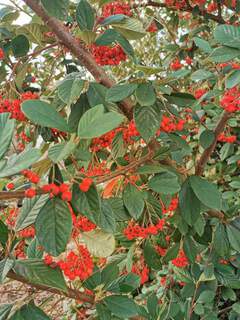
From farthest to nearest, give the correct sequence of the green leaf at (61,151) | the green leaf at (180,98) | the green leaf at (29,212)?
the green leaf at (180,98), the green leaf at (29,212), the green leaf at (61,151)

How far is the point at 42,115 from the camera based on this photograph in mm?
786

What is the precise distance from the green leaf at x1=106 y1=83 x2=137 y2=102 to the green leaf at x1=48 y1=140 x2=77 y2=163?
0.74 ft

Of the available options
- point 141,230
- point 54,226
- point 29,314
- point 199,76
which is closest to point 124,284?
point 141,230

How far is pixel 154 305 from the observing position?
55.1 inches

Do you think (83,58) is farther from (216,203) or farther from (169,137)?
(216,203)

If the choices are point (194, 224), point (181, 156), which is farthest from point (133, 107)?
point (181, 156)

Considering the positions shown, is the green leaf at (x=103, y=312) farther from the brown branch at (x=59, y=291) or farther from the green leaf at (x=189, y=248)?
the green leaf at (x=189, y=248)

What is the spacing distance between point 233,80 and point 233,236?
0.59m

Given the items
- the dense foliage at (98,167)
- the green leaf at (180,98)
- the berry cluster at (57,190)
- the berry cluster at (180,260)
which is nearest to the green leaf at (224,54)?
the dense foliage at (98,167)

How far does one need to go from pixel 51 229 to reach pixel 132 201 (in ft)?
1.02

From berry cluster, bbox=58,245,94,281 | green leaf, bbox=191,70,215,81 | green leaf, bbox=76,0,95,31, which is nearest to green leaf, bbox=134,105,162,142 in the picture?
green leaf, bbox=76,0,95,31

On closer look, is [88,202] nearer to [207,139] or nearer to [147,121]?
[147,121]

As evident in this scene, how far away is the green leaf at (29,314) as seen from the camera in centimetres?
88

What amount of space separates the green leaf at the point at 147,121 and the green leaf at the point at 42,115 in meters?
0.24
